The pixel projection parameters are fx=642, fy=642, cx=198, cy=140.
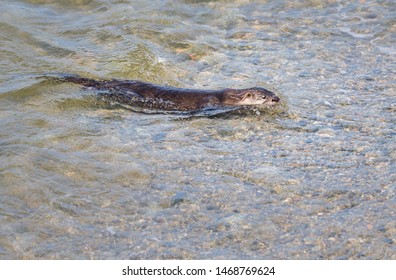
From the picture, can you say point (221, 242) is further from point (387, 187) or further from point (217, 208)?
point (387, 187)

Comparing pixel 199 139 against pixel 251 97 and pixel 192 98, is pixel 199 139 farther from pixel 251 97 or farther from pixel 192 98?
pixel 251 97

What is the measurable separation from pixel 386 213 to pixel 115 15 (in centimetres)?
606

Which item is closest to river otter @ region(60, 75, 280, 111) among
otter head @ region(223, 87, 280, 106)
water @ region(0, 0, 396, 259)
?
otter head @ region(223, 87, 280, 106)

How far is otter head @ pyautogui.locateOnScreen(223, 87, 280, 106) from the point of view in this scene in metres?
6.81

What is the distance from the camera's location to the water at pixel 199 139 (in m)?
4.74

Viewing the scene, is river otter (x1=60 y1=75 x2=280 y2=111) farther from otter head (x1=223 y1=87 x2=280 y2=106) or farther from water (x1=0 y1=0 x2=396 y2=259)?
water (x1=0 y1=0 x2=396 y2=259)

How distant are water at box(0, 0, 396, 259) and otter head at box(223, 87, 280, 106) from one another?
171 mm

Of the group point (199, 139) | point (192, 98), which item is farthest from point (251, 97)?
point (199, 139)

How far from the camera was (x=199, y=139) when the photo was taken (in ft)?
20.6

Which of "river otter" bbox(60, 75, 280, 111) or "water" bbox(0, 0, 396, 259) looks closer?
"water" bbox(0, 0, 396, 259)

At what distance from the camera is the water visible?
474 cm

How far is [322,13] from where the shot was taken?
1003cm

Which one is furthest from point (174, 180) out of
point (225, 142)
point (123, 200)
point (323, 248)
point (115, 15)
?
point (115, 15)

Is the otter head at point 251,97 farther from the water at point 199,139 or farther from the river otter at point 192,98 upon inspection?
the water at point 199,139
